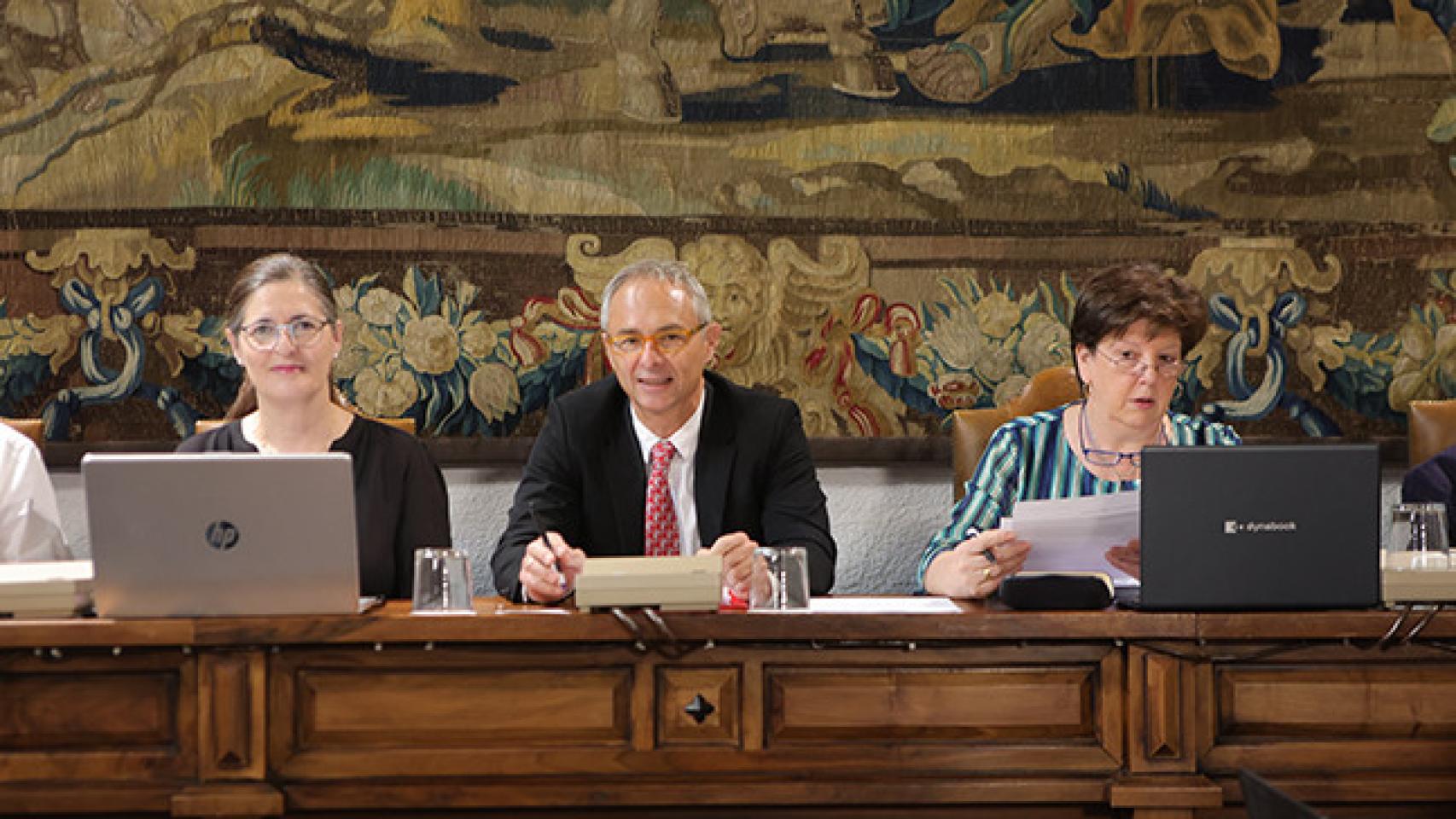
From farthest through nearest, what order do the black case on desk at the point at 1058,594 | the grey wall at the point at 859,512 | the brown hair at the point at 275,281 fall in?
the grey wall at the point at 859,512 < the brown hair at the point at 275,281 < the black case on desk at the point at 1058,594

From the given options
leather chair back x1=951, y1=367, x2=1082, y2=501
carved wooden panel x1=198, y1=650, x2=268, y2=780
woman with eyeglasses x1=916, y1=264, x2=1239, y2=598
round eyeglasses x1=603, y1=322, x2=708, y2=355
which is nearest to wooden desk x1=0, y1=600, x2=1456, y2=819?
carved wooden panel x1=198, y1=650, x2=268, y2=780

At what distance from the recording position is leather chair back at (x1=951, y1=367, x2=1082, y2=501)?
342cm

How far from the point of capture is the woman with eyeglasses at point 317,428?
281 centimetres

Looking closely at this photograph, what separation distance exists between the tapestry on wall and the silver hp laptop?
1.60m

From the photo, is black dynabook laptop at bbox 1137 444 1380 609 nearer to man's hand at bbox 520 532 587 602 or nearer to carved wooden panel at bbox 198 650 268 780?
man's hand at bbox 520 532 587 602

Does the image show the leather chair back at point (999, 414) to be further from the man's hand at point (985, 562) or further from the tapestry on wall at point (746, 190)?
the man's hand at point (985, 562)

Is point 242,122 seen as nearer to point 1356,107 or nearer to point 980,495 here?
point 980,495

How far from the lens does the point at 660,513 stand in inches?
113

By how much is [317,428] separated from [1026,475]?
1327 mm

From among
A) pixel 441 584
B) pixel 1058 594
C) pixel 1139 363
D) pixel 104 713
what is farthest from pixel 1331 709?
pixel 104 713

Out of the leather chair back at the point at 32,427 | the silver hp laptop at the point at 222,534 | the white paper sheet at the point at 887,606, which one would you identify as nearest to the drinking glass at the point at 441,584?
the silver hp laptop at the point at 222,534

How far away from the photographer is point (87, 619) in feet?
6.72

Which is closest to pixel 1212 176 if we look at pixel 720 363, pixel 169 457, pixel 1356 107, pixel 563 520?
pixel 1356 107

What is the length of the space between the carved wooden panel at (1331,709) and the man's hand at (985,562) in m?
0.38
